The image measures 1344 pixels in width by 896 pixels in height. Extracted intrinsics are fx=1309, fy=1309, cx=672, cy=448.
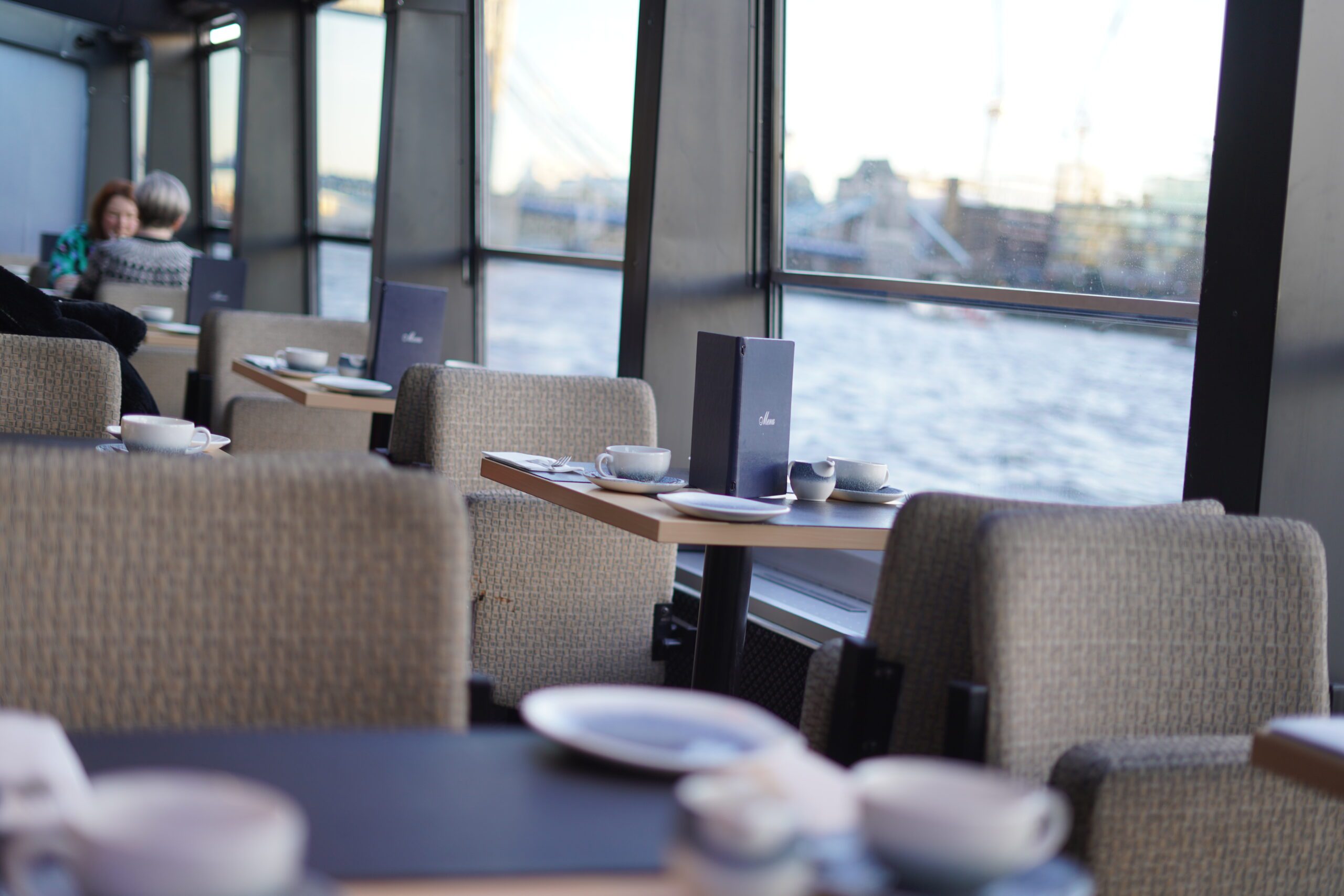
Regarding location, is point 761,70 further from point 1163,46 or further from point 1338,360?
point 1338,360

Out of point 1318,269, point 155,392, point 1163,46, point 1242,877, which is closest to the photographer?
point 1242,877

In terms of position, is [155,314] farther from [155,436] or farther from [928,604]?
[928,604]

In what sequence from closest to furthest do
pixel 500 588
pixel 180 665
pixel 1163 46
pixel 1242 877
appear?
pixel 180 665 → pixel 1242 877 → pixel 500 588 → pixel 1163 46

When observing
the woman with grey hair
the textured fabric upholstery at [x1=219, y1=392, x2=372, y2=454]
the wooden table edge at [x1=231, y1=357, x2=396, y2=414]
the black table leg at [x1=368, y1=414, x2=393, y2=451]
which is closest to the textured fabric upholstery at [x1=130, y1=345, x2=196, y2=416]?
the woman with grey hair

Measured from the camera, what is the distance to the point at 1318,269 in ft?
7.09

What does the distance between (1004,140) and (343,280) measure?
490 centimetres

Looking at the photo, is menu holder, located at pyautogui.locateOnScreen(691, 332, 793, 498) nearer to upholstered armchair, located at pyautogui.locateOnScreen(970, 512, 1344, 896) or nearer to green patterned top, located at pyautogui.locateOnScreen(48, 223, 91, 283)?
upholstered armchair, located at pyautogui.locateOnScreen(970, 512, 1344, 896)

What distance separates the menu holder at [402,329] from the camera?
3.86 metres

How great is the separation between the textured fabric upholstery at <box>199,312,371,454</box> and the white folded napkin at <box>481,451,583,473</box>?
2.10 meters

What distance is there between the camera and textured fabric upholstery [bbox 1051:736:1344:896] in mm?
1265

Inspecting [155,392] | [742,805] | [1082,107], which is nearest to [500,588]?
[1082,107]

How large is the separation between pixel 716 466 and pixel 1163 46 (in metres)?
1.52

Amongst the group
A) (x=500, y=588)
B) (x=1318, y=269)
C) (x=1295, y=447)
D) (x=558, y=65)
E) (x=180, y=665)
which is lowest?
(x=500, y=588)

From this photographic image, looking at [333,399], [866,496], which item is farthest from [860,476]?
[333,399]
